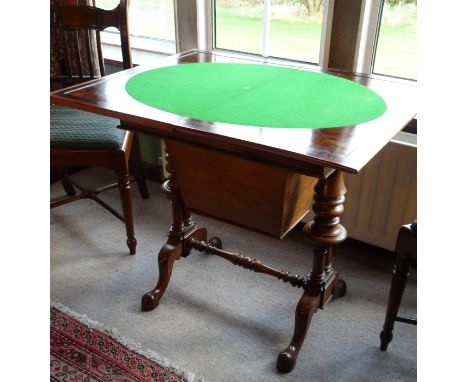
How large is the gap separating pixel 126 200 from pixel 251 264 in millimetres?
695

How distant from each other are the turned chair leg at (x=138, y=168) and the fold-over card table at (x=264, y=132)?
785 mm

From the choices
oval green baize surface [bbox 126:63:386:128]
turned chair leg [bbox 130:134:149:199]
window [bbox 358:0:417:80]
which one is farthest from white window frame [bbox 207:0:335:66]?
turned chair leg [bbox 130:134:149:199]

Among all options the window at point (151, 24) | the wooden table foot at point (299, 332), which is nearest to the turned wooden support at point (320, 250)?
the wooden table foot at point (299, 332)

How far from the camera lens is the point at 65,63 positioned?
90.6 inches

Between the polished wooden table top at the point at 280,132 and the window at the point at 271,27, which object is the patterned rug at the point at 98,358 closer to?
the polished wooden table top at the point at 280,132

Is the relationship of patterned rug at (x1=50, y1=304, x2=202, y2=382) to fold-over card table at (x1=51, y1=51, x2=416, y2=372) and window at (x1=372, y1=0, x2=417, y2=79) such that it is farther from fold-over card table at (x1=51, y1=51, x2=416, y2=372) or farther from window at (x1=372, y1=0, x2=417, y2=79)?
window at (x1=372, y1=0, x2=417, y2=79)

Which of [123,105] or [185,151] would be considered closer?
[123,105]

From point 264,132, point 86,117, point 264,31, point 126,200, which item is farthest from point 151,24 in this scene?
point 264,132

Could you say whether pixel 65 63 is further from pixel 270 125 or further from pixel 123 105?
pixel 270 125

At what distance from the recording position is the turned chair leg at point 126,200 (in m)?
2.06

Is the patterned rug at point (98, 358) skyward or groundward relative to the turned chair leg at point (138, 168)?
groundward

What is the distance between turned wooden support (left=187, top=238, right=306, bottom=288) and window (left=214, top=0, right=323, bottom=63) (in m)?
1.09

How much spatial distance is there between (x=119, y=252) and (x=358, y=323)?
1140 millimetres
